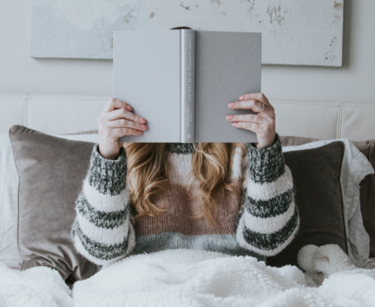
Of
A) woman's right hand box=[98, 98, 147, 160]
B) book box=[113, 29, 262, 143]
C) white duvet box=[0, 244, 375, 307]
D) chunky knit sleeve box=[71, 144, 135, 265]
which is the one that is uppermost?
book box=[113, 29, 262, 143]

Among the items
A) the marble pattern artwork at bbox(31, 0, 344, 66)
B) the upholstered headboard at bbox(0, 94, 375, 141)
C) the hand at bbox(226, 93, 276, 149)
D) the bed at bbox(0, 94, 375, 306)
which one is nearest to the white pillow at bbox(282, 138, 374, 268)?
the bed at bbox(0, 94, 375, 306)

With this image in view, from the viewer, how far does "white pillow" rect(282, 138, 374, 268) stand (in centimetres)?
114

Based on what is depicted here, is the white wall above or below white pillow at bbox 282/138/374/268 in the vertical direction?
above

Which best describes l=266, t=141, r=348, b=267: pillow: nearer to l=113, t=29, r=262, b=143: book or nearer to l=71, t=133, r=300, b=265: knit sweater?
l=71, t=133, r=300, b=265: knit sweater

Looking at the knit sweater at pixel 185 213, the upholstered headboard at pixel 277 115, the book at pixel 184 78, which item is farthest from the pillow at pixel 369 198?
the book at pixel 184 78

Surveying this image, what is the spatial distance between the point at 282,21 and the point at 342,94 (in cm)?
43

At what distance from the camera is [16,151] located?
1077 millimetres

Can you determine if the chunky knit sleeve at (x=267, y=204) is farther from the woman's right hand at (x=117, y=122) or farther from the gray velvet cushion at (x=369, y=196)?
the gray velvet cushion at (x=369, y=196)

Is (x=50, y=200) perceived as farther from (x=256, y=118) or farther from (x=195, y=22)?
(x=195, y=22)

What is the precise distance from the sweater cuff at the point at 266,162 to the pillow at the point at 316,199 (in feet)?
0.84

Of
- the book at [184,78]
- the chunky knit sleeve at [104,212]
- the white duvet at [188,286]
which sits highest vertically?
the book at [184,78]

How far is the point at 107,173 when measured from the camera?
2.62 ft

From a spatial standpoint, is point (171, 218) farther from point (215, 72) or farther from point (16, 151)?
point (16, 151)

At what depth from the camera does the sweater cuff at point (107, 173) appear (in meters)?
0.79
